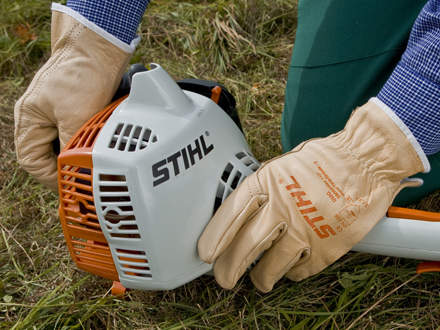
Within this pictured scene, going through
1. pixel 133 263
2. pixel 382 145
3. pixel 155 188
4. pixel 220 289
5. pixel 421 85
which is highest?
pixel 421 85

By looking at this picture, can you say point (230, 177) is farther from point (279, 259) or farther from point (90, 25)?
point (90, 25)

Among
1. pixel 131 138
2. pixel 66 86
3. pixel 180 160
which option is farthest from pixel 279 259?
pixel 66 86

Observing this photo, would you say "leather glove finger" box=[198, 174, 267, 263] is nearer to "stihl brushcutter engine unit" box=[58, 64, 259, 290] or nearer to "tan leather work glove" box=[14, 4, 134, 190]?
"stihl brushcutter engine unit" box=[58, 64, 259, 290]

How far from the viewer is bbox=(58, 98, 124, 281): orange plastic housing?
101 centimetres

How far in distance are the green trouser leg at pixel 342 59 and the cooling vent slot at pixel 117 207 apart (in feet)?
2.24

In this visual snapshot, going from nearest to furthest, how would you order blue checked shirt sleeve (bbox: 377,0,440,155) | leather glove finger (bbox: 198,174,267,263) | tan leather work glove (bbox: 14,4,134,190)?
blue checked shirt sleeve (bbox: 377,0,440,155), leather glove finger (bbox: 198,174,267,263), tan leather work glove (bbox: 14,4,134,190)

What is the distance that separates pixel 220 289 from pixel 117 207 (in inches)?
18.4

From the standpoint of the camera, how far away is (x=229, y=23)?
7.62 ft

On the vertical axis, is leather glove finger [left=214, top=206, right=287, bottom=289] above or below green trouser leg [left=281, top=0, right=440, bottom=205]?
below

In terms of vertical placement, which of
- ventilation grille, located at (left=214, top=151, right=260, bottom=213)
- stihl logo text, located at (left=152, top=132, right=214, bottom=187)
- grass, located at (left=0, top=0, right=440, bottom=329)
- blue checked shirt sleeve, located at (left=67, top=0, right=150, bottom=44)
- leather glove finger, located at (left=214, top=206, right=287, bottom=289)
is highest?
blue checked shirt sleeve, located at (left=67, top=0, right=150, bottom=44)

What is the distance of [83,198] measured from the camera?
3.35ft

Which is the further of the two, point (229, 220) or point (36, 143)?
point (36, 143)

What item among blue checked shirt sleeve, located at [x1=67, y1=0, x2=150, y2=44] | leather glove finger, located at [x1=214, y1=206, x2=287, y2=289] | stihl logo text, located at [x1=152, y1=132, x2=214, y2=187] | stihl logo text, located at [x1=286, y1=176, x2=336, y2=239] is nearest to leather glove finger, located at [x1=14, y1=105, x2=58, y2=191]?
blue checked shirt sleeve, located at [x1=67, y1=0, x2=150, y2=44]

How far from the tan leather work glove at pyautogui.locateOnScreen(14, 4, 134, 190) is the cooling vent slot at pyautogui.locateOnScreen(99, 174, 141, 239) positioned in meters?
0.27
